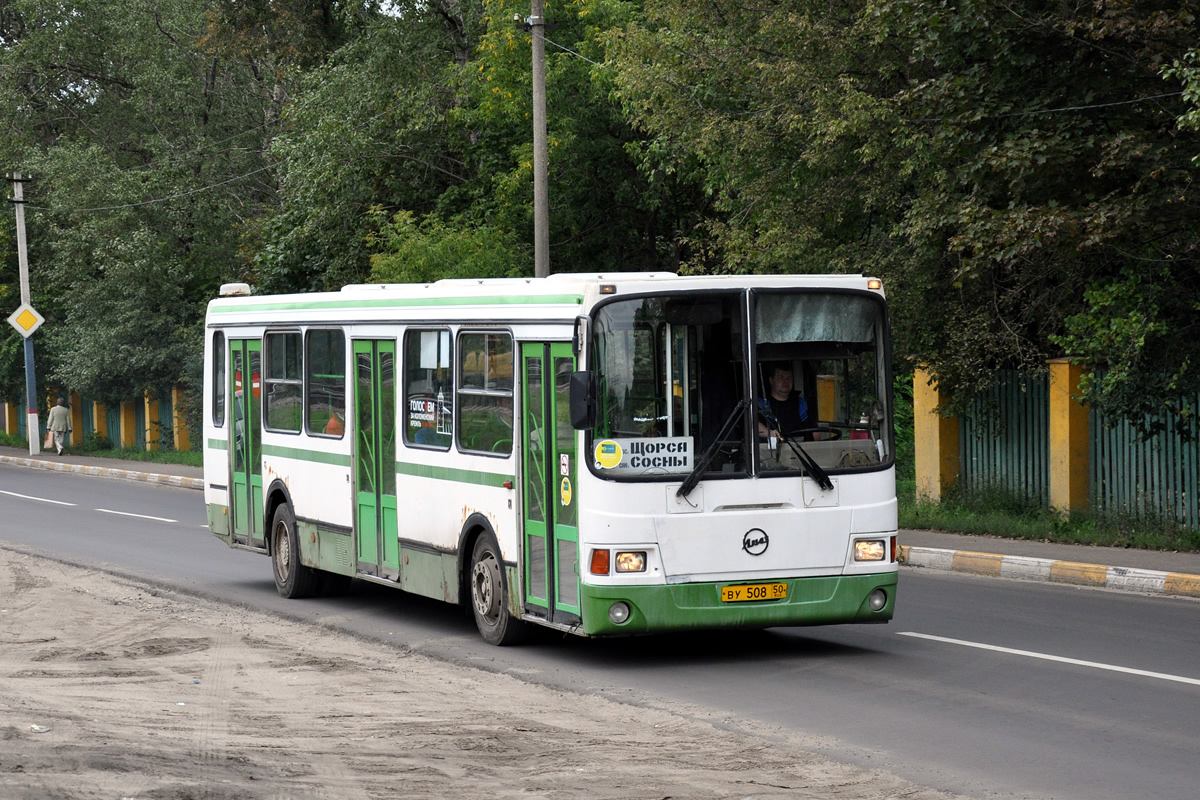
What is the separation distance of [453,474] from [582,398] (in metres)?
2.40

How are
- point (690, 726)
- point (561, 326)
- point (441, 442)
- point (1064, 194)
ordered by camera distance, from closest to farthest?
point (690, 726), point (561, 326), point (441, 442), point (1064, 194)

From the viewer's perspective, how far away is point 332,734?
8234 mm

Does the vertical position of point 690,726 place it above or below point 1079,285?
below

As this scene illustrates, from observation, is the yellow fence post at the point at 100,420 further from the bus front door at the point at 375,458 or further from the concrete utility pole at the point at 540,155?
the bus front door at the point at 375,458

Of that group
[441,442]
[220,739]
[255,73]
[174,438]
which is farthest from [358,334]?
[255,73]

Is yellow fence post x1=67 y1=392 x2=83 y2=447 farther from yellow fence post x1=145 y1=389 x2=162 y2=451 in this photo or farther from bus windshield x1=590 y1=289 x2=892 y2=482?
bus windshield x1=590 y1=289 x2=892 y2=482

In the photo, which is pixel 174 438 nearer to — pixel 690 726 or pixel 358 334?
pixel 358 334

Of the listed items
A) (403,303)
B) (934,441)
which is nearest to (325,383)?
(403,303)

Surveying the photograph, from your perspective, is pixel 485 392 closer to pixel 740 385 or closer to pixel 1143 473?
pixel 740 385

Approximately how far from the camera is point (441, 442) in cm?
1227

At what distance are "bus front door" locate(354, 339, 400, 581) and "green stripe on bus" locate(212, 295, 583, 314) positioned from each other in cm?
33

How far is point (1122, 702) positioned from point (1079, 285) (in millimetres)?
10354

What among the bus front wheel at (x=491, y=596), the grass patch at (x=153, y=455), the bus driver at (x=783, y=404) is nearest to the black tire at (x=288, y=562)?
the bus front wheel at (x=491, y=596)

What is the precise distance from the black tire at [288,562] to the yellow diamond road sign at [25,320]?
29.4 metres
